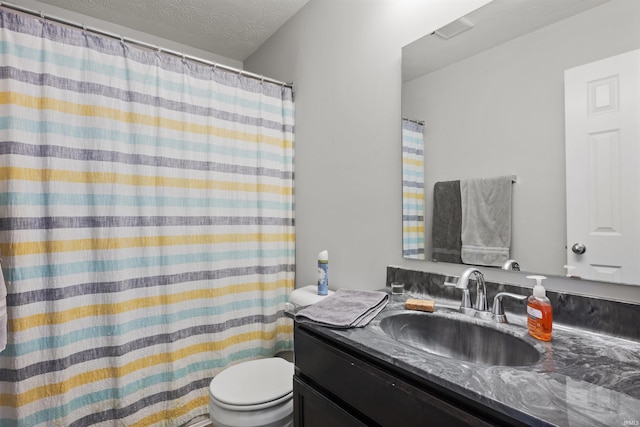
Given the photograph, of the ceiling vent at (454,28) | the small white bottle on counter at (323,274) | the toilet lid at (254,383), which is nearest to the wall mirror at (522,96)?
the ceiling vent at (454,28)

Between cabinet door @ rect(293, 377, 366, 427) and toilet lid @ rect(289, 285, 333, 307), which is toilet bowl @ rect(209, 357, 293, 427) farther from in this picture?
toilet lid @ rect(289, 285, 333, 307)

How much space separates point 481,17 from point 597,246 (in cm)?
86

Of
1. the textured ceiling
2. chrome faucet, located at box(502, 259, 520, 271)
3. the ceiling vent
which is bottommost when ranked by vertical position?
chrome faucet, located at box(502, 259, 520, 271)

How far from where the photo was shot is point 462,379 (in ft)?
2.09

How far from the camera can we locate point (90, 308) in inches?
55.9

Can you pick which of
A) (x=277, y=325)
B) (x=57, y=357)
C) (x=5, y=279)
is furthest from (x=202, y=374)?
Answer: (x=5, y=279)

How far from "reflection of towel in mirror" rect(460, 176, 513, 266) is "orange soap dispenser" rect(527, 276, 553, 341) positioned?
24 centimetres

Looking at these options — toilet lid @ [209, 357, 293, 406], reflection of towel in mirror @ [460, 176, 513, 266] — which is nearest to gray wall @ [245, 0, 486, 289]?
reflection of towel in mirror @ [460, 176, 513, 266]

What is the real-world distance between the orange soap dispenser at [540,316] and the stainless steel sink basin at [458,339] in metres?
0.04

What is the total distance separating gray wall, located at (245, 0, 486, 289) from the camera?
1434mm

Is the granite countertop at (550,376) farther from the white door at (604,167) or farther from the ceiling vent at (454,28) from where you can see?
the ceiling vent at (454,28)

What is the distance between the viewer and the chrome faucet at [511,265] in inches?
41.7

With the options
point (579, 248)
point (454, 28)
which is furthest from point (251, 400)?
point (454, 28)

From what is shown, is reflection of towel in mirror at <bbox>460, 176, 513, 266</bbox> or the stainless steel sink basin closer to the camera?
the stainless steel sink basin
